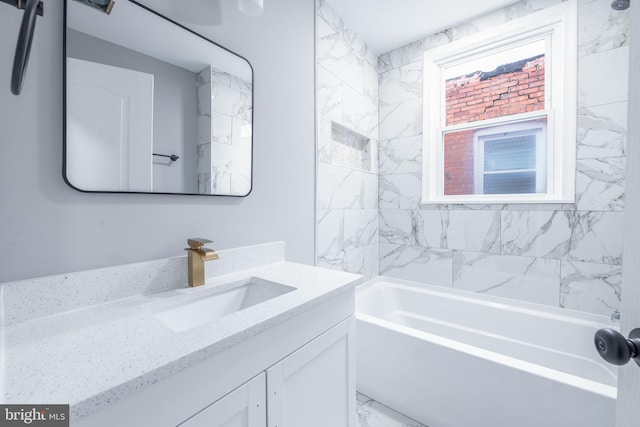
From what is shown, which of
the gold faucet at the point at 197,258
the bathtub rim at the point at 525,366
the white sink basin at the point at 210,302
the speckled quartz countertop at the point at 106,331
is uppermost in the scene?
the gold faucet at the point at 197,258

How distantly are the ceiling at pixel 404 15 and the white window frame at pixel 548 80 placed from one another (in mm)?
Answer: 170

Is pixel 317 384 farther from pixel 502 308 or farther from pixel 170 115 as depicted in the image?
pixel 502 308

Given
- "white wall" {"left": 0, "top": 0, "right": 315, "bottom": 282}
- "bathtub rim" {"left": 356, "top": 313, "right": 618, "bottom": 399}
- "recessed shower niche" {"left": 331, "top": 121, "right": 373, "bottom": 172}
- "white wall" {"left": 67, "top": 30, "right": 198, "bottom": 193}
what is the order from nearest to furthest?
"white wall" {"left": 0, "top": 0, "right": 315, "bottom": 282}
"white wall" {"left": 67, "top": 30, "right": 198, "bottom": 193}
"bathtub rim" {"left": 356, "top": 313, "right": 618, "bottom": 399}
"recessed shower niche" {"left": 331, "top": 121, "right": 373, "bottom": 172}

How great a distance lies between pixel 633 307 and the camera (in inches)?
20.9

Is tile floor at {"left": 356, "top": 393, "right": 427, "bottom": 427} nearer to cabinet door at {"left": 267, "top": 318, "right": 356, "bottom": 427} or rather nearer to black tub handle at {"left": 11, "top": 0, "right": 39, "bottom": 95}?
cabinet door at {"left": 267, "top": 318, "right": 356, "bottom": 427}

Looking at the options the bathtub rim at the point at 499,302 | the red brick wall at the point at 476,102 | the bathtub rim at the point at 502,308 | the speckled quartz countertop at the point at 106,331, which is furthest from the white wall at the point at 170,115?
the red brick wall at the point at 476,102

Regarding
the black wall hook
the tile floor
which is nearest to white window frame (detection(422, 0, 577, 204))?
the tile floor

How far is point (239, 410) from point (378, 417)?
49.9 inches

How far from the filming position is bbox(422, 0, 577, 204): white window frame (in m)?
1.86

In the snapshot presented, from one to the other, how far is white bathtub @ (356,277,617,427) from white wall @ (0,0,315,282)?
853 millimetres

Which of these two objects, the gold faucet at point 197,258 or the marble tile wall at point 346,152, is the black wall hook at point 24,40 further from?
the marble tile wall at point 346,152

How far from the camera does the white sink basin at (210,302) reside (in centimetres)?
94

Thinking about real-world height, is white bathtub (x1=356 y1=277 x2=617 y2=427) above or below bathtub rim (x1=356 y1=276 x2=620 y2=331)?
below

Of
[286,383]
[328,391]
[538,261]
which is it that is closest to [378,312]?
[538,261]
